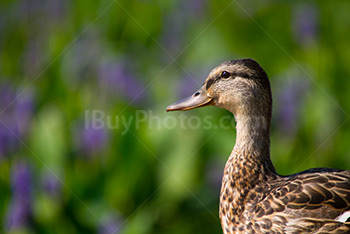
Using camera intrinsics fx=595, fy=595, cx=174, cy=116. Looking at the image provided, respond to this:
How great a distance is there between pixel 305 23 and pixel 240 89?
1.45m

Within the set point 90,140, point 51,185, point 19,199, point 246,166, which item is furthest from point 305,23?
point 19,199

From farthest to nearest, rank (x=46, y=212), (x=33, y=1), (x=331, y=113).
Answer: (x=33, y=1) → (x=331, y=113) → (x=46, y=212)

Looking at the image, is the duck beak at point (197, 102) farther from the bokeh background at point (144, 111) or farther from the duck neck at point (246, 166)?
the bokeh background at point (144, 111)

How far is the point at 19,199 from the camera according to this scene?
9.48ft

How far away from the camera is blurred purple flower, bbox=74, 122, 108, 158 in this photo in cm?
304

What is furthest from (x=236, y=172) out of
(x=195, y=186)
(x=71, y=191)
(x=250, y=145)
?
(x=71, y=191)

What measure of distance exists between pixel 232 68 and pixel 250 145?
29 centimetres

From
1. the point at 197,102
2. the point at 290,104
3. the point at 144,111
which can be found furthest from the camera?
the point at 290,104

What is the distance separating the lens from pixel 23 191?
2.89 metres

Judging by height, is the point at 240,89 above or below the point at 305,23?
below

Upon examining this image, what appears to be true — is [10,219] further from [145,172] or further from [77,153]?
[145,172]

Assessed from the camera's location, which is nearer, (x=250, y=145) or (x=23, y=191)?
(x=250, y=145)

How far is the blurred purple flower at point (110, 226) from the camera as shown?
9.43 ft
